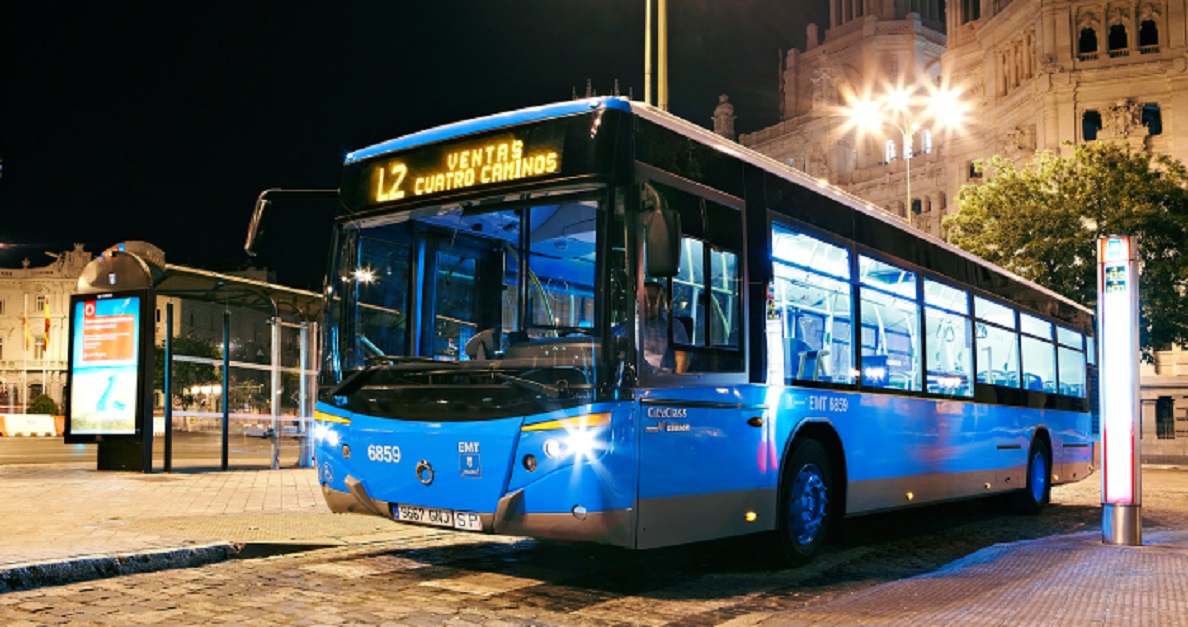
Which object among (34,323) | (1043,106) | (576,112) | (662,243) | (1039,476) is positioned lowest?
(1039,476)

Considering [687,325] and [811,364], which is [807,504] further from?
[687,325]

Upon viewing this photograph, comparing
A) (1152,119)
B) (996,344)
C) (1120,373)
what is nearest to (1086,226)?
(1152,119)

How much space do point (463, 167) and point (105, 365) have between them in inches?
421

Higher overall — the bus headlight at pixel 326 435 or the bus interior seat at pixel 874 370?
the bus interior seat at pixel 874 370

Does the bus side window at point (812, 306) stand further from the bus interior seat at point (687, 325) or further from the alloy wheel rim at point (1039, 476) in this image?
the alloy wheel rim at point (1039, 476)

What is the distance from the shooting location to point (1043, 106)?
205ft

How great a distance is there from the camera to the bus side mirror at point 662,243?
686 cm

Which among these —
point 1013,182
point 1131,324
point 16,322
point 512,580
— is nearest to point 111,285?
point 512,580

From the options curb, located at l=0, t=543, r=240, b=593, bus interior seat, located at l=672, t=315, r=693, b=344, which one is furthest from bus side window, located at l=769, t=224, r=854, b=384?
curb, located at l=0, t=543, r=240, b=593

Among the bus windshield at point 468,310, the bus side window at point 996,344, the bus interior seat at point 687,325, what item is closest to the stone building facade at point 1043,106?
the bus side window at point 996,344

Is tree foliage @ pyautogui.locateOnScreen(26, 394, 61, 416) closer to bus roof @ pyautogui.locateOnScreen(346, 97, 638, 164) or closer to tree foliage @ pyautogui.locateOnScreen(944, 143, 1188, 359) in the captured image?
tree foliage @ pyautogui.locateOnScreen(944, 143, 1188, 359)

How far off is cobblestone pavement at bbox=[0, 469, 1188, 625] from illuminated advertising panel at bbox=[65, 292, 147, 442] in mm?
7622

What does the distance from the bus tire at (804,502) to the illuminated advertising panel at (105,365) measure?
10.7m

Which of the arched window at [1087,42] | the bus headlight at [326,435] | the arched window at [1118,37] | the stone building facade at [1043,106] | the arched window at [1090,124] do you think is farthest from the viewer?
the arched window at [1087,42]
